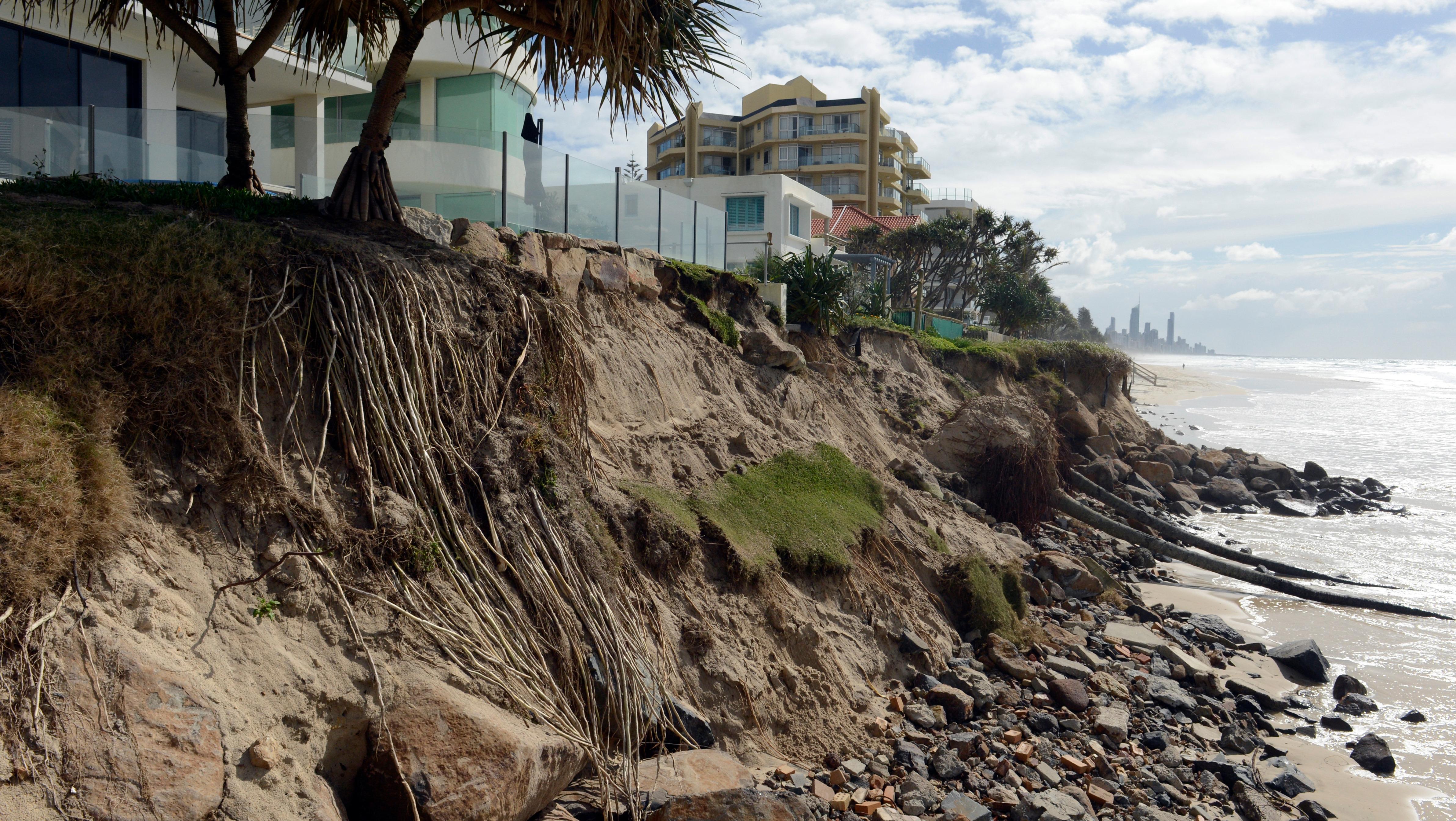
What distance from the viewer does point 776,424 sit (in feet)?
38.5

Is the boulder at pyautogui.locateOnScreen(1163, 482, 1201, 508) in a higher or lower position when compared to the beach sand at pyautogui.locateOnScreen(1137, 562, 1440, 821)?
higher

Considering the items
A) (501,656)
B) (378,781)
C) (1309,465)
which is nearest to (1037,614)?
(501,656)

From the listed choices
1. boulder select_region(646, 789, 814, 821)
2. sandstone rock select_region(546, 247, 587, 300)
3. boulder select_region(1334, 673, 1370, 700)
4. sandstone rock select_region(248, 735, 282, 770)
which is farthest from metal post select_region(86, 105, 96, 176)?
boulder select_region(1334, 673, 1370, 700)

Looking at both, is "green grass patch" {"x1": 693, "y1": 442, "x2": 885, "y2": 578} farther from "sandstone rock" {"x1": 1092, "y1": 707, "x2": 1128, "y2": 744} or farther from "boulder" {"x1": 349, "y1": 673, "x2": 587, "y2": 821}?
"boulder" {"x1": 349, "y1": 673, "x2": 587, "y2": 821}

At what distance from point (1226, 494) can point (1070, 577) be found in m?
11.2

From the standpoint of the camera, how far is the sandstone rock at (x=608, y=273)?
35.5 ft

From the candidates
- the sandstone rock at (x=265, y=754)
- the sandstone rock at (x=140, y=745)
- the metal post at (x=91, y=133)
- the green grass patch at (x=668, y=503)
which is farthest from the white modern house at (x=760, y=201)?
the sandstone rock at (x=140, y=745)

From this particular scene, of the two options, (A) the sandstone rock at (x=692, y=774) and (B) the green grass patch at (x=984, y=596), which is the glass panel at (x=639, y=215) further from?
(A) the sandstone rock at (x=692, y=774)

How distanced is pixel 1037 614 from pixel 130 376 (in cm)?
906

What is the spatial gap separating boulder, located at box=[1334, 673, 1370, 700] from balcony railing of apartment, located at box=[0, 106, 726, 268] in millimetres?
10289

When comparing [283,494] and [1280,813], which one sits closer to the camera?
[283,494]

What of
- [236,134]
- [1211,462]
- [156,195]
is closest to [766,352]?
[236,134]

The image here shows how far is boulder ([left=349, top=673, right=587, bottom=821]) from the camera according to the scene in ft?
14.3

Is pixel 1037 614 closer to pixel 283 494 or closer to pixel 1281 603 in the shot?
pixel 1281 603
